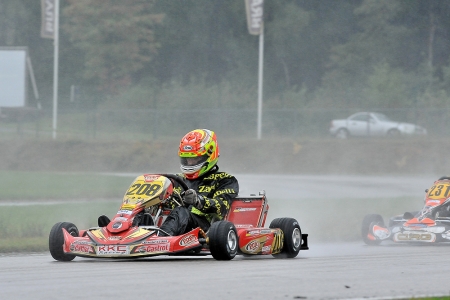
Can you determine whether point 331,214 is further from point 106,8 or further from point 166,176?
point 106,8

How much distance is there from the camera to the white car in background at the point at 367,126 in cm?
3694

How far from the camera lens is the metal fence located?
36969mm

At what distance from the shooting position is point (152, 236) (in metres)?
8.70

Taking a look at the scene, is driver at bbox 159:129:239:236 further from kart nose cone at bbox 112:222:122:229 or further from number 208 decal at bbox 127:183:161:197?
kart nose cone at bbox 112:222:122:229

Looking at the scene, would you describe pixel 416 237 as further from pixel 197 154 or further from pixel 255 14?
pixel 255 14

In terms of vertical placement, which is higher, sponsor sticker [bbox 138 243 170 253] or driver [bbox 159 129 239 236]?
driver [bbox 159 129 239 236]

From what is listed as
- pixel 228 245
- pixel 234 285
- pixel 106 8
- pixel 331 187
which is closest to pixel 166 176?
pixel 228 245

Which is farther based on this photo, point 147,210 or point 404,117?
point 404,117

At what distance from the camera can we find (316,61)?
45906 millimetres

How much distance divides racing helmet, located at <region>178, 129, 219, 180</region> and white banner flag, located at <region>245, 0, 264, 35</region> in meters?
25.5

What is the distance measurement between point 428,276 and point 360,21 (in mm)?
37372

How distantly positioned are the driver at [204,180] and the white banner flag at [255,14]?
2548cm

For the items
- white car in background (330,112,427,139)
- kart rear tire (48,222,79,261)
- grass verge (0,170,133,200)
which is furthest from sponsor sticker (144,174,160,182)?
white car in background (330,112,427,139)

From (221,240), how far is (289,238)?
1632 millimetres
